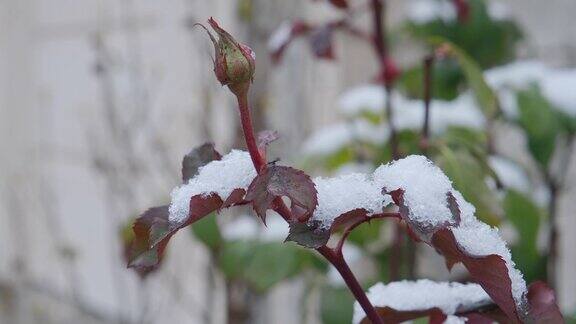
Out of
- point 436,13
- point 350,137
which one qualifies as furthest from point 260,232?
point 436,13

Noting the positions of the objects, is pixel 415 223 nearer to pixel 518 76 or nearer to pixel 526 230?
pixel 526 230

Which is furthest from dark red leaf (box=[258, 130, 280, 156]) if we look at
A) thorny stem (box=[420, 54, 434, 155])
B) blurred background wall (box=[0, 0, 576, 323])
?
blurred background wall (box=[0, 0, 576, 323])

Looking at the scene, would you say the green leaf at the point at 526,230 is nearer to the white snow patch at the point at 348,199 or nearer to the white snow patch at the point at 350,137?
the white snow patch at the point at 350,137

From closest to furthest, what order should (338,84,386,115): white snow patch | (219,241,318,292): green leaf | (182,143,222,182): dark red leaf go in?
(182,143,222,182): dark red leaf
(219,241,318,292): green leaf
(338,84,386,115): white snow patch

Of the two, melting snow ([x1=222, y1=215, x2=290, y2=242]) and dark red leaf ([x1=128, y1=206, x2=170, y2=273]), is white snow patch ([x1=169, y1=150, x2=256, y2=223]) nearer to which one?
dark red leaf ([x1=128, y1=206, x2=170, y2=273])

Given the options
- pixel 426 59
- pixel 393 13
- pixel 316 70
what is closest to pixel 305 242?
pixel 426 59

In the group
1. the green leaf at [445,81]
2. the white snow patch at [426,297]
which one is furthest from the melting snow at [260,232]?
the white snow patch at [426,297]
